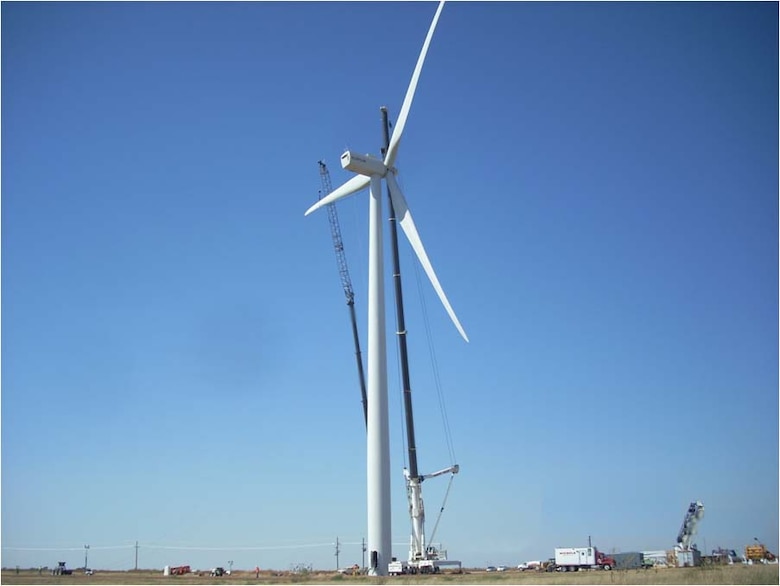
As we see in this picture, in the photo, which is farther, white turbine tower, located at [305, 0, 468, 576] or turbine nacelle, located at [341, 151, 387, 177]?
turbine nacelle, located at [341, 151, 387, 177]

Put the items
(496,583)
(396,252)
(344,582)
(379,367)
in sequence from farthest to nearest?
(396,252)
(379,367)
(344,582)
(496,583)

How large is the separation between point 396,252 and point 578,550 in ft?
117

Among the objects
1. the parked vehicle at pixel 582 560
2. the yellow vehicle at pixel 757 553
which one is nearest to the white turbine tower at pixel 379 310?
the parked vehicle at pixel 582 560

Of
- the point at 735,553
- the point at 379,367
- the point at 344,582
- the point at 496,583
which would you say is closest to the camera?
the point at 496,583

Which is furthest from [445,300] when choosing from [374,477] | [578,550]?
[578,550]

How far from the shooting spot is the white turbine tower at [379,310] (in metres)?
58.0

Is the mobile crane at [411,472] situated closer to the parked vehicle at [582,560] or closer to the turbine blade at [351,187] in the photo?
the turbine blade at [351,187]

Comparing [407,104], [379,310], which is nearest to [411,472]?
[379,310]

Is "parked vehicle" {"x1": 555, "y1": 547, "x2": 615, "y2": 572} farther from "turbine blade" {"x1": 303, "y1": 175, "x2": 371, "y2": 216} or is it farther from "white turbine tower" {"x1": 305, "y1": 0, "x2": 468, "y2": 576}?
"turbine blade" {"x1": 303, "y1": 175, "x2": 371, "y2": 216}

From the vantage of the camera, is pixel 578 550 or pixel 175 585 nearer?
pixel 175 585

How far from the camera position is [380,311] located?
2453 inches

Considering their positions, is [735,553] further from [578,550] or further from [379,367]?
[379,367]

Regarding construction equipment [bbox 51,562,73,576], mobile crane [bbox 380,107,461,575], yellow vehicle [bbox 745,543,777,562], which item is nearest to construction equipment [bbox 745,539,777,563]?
yellow vehicle [bbox 745,543,777,562]

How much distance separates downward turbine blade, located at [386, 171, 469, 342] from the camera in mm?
60906
